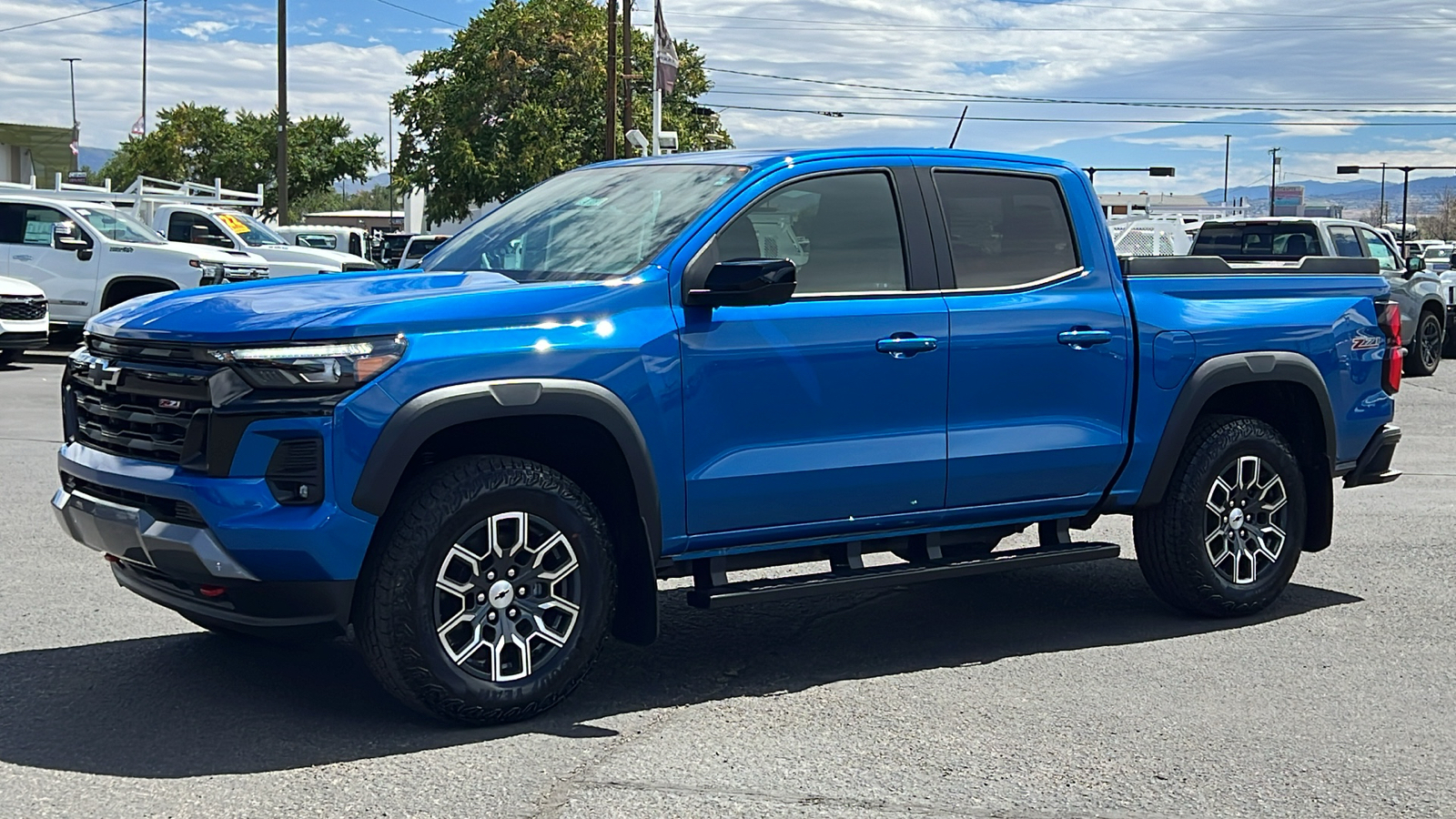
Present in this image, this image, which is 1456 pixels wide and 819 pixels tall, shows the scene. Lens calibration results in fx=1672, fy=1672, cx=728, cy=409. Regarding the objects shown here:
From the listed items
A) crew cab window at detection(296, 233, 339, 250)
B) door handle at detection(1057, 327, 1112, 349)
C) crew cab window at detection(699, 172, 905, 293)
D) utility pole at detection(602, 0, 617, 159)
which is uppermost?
utility pole at detection(602, 0, 617, 159)

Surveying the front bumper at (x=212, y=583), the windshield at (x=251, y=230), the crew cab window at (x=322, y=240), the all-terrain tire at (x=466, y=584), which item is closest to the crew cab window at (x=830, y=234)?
the all-terrain tire at (x=466, y=584)

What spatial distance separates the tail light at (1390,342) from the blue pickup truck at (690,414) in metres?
0.23

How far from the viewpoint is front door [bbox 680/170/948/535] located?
5.63 meters

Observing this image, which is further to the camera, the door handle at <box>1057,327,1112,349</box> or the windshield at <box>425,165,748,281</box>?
the door handle at <box>1057,327,1112,349</box>

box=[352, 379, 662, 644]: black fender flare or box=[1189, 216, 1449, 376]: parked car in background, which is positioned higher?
box=[1189, 216, 1449, 376]: parked car in background

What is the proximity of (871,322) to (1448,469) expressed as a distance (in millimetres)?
7953

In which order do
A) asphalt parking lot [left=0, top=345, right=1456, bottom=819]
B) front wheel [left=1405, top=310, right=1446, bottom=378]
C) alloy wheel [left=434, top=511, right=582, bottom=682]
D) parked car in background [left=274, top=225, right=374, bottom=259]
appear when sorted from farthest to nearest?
1. parked car in background [left=274, top=225, right=374, bottom=259]
2. front wheel [left=1405, top=310, right=1446, bottom=378]
3. alloy wheel [left=434, top=511, right=582, bottom=682]
4. asphalt parking lot [left=0, top=345, right=1456, bottom=819]

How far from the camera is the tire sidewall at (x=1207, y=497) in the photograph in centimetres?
688

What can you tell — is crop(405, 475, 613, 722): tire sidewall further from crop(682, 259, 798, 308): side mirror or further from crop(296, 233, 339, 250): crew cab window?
crop(296, 233, 339, 250): crew cab window

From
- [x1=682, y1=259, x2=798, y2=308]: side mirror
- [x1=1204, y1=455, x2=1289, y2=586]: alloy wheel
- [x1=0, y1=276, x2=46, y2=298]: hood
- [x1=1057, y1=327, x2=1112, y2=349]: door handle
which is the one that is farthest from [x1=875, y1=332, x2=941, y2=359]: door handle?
[x1=0, y1=276, x2=46, y2=298]: hood

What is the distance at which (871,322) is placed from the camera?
Answer: 5961 millimetres

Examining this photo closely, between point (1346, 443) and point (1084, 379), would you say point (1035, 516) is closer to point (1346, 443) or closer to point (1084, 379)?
point (1084, 379)

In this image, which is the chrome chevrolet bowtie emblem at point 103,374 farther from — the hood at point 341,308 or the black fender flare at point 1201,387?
the black fender flare at point 1201,387

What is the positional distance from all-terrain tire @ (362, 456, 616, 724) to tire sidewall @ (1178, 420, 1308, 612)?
269 centimetres
